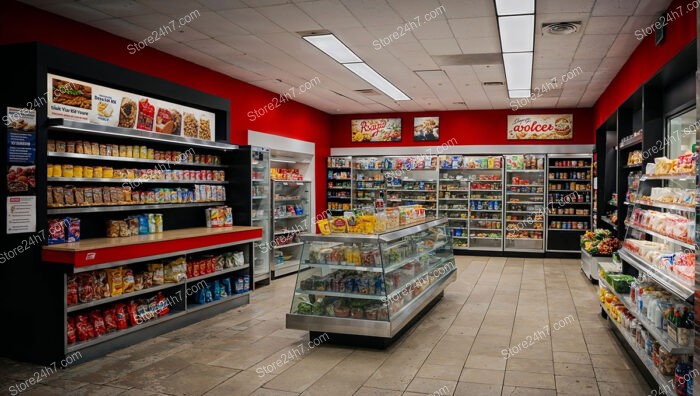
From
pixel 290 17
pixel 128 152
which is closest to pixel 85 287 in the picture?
pixel 128 152

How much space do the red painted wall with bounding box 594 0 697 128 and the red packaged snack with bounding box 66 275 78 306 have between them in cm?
586

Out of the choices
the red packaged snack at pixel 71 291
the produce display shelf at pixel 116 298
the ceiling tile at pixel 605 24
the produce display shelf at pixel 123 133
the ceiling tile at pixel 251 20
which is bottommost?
the produce display shelf at pixel 116 298

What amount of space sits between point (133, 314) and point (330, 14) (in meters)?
3.97

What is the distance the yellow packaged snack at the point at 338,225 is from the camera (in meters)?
5.38

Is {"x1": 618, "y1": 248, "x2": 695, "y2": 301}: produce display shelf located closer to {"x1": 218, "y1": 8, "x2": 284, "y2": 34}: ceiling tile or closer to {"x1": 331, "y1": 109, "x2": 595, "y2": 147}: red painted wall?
{"x1": 218, "y1": 8, "x2": 284, "y2": 34}: ceiling tile

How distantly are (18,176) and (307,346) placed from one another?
3.20 meters

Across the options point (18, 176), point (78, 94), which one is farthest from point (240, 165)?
point (18, 176)

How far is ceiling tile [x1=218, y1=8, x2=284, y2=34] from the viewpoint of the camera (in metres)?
5.74

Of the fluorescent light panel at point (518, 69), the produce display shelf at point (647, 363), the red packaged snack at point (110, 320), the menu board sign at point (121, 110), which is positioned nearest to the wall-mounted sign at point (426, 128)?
the fluorescent light panel at point (518, 69)

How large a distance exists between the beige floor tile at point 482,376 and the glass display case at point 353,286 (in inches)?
32.4

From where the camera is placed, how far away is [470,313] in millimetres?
6668

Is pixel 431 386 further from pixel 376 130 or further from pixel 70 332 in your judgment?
pixel 376 130

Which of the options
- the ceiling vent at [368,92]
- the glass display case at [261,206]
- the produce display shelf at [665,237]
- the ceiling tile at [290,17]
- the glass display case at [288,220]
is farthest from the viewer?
the ceiling vent at [368,92]

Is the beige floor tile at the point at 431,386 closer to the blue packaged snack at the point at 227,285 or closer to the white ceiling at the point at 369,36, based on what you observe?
the blue packaged snack at the point at 227,285
